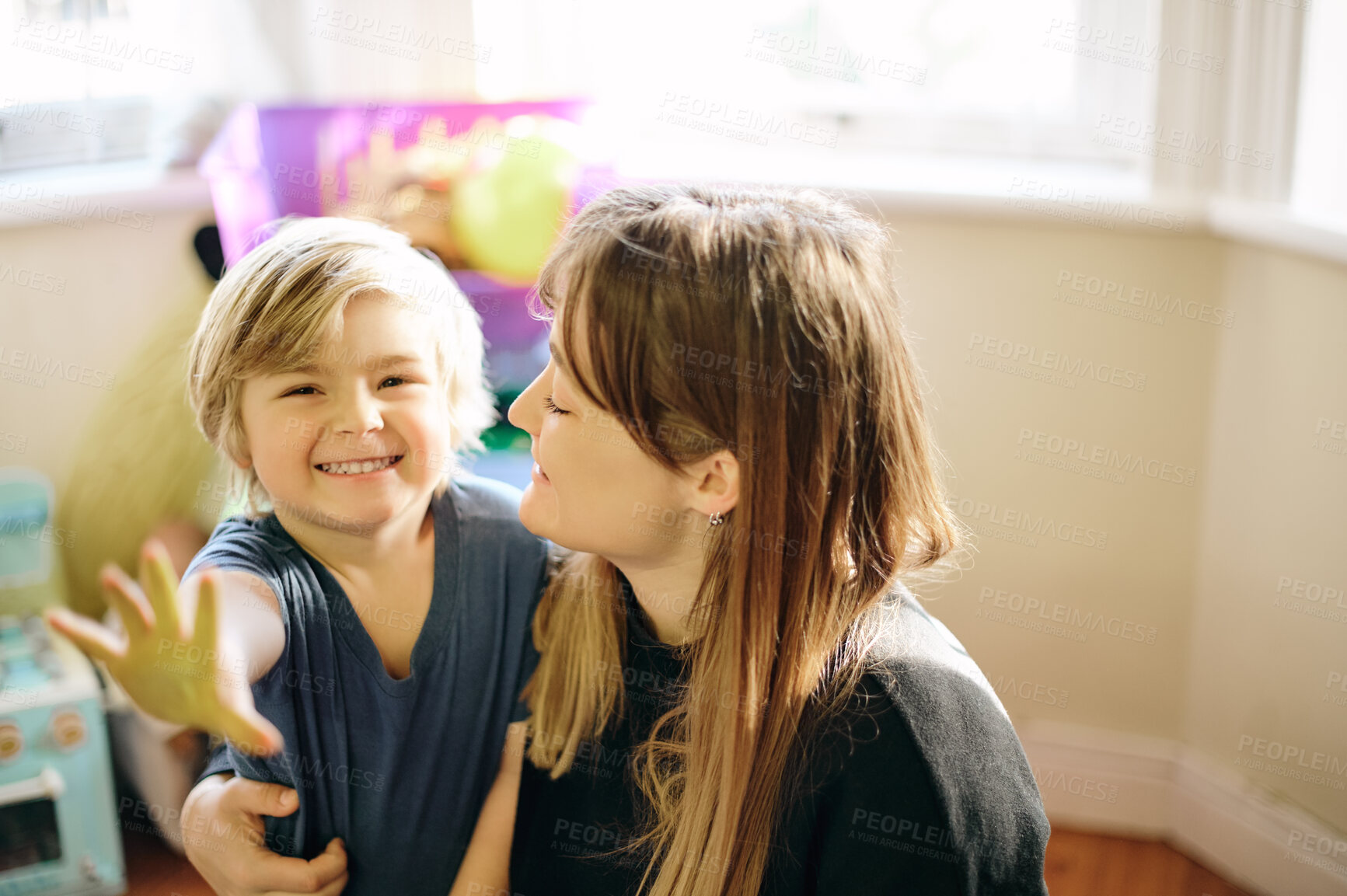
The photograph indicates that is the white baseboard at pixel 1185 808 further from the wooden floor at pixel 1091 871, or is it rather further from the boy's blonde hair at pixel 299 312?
the boy's blonde hair at pixel 299 312

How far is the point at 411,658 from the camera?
1.10 meters

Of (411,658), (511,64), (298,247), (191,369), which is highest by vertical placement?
(511,64)

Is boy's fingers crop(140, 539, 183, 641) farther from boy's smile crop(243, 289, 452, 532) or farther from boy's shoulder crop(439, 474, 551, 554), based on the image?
boy's shoulder crop(439, 474, 551, 554)

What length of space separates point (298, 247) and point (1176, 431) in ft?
4.13

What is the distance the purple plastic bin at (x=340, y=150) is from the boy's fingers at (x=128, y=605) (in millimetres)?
707

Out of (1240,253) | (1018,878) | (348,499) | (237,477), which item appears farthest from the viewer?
(1240,253)

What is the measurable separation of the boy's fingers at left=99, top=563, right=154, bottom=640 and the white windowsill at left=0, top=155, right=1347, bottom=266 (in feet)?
3.29

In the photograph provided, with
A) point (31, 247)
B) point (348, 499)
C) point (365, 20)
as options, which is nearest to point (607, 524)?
point (348, 499)

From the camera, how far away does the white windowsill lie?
1502mm

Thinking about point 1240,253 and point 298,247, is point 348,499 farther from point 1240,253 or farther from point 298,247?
point 1240,253

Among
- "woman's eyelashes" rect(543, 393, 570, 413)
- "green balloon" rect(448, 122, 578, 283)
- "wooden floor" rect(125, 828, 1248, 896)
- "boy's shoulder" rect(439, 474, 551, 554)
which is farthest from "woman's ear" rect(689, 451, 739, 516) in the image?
"wooden floor" rect(125, 828, 1248, 896)

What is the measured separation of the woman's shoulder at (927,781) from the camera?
2.98ft

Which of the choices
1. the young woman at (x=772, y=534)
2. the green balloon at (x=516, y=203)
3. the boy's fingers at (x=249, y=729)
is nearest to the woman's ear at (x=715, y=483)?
the young woman at (x=772, y=534)

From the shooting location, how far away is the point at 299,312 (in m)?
1.01
